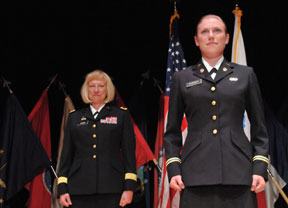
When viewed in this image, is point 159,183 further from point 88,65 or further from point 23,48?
point 23,48

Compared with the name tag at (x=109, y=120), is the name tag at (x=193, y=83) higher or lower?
higher

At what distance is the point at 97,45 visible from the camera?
15.7 ft

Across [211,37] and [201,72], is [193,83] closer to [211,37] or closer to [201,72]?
[201,72]

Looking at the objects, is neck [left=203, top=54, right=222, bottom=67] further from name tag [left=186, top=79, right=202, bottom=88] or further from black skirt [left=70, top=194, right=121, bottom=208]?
black skirt [left=70, top=194, right=121, bottom=208]

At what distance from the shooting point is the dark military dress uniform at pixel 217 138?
6.07ft

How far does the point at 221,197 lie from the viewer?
1.84 metres

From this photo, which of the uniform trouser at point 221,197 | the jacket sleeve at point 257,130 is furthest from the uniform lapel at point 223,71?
the uniform trouser at point 221,197

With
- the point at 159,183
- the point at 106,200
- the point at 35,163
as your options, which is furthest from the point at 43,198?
the point at 106,200

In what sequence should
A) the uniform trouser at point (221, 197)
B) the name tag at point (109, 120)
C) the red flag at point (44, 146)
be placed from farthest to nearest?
1. the red flag at point (44, 146)
2. the name tag at point (109, 120)
3. the uniform trouser at point (221, 197)

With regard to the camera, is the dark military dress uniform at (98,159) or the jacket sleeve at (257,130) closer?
the jacket sleeve at (257,130)

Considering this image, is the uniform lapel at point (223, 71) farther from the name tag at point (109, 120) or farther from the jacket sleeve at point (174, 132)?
the name tag at point (109, 120)

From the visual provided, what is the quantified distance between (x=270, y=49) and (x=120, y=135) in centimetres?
216

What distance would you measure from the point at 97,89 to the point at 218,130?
4.53ft

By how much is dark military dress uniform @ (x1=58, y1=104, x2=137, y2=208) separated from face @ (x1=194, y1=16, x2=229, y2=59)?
1182mm
